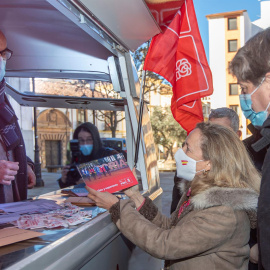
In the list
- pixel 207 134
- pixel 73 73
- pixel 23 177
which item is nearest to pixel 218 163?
pixel 207 134

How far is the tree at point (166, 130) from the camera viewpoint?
96.9 feet

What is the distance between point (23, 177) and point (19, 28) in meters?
1.21

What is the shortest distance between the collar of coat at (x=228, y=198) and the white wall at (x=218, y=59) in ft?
149

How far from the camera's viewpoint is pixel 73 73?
4086 millimetres

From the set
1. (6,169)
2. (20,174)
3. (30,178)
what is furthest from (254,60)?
(30,178)

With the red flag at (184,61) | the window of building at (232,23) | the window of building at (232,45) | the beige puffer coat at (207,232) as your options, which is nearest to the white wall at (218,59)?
the window of building at (232,23)

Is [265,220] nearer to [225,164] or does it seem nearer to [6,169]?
[225,164]

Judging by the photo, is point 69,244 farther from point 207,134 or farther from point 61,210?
point 207,134

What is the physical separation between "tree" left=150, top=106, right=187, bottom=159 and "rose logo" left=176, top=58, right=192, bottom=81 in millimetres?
26218

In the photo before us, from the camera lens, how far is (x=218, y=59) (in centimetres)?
4759

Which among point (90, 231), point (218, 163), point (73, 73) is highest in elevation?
point (73, 73)

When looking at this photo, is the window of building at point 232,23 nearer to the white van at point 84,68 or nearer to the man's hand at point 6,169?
the white van at point 84,68

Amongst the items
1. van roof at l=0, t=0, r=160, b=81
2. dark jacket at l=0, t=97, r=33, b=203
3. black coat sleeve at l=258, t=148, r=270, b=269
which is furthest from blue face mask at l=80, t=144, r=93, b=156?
black coat sleeve at l=258, t=148, r=270, b=269

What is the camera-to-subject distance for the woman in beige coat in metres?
1.82
